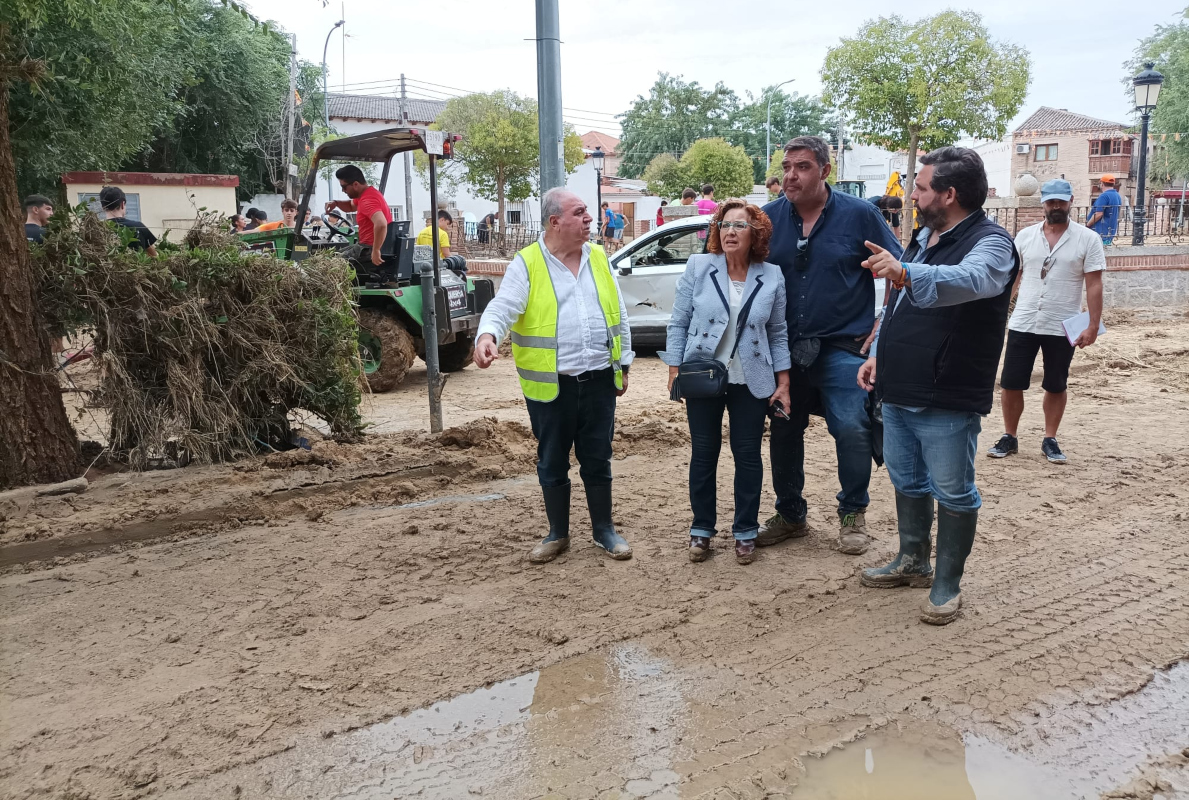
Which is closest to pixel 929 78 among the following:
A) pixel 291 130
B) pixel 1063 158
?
pixel 291 130

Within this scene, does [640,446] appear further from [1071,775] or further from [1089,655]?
[1071,775]

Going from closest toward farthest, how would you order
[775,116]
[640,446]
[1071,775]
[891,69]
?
1. [1071,775]
2. [640,446]
3. [891,69]
4. [775,116]

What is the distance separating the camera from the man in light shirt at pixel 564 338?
441cm

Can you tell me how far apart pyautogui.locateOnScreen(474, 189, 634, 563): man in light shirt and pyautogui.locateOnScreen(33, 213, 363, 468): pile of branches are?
8.04ft

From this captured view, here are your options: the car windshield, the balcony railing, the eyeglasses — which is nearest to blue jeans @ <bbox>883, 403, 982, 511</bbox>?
the eyeglasses

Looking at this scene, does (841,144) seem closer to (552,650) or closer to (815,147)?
(815,147)

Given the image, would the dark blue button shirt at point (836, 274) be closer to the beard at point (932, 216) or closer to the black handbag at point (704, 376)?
the black handbag at point (704, 376)

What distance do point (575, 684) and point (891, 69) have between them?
20.4m

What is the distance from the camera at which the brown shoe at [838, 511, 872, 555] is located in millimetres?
4641

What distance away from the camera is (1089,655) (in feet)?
11.6

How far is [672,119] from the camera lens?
68.2 m

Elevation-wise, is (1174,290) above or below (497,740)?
above

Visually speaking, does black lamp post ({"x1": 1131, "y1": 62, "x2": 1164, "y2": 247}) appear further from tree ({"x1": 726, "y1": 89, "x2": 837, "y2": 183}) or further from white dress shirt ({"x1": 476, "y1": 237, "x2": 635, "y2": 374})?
tree ({"x1": 726, "y1": 89, "x2": 837, "y2": 183})

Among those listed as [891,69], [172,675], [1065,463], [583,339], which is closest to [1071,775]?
[583,339]
